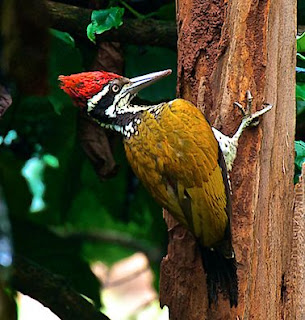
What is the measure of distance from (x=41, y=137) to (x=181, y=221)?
1.51 metres

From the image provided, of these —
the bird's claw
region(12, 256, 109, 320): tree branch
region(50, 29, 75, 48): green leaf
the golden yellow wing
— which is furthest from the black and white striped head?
region(12, 256, 109, 320): tree branch

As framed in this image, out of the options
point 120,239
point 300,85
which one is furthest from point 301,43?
point 120,239

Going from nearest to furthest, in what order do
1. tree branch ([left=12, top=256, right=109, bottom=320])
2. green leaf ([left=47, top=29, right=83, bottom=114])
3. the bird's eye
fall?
the bird's eye → tree branch ([left=12, top=256, right=109, bottom=320]) → green leaf ([left=47, top=29, right=83, bottom=114])

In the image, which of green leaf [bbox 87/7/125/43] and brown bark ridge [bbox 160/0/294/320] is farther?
green leaf [bbox 87/7/125/43]

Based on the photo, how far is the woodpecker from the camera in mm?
1809

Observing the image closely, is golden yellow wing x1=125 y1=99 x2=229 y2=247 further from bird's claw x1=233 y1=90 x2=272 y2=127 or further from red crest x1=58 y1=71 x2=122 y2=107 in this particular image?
red crest x1=58 y1=71 x2=122 y2=107

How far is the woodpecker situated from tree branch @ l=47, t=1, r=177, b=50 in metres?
0.40

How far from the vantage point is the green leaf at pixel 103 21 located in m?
2.24

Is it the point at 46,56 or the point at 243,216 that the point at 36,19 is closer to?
the point at 46,56

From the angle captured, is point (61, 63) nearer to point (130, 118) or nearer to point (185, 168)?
point (130, 118)

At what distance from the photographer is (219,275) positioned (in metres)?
1.80

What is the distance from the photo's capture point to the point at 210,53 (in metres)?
1.96

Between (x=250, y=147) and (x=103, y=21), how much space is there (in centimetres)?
77

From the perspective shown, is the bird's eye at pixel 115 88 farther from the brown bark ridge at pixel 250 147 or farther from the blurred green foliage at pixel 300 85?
the blurred green foliage at pixel 300 85
